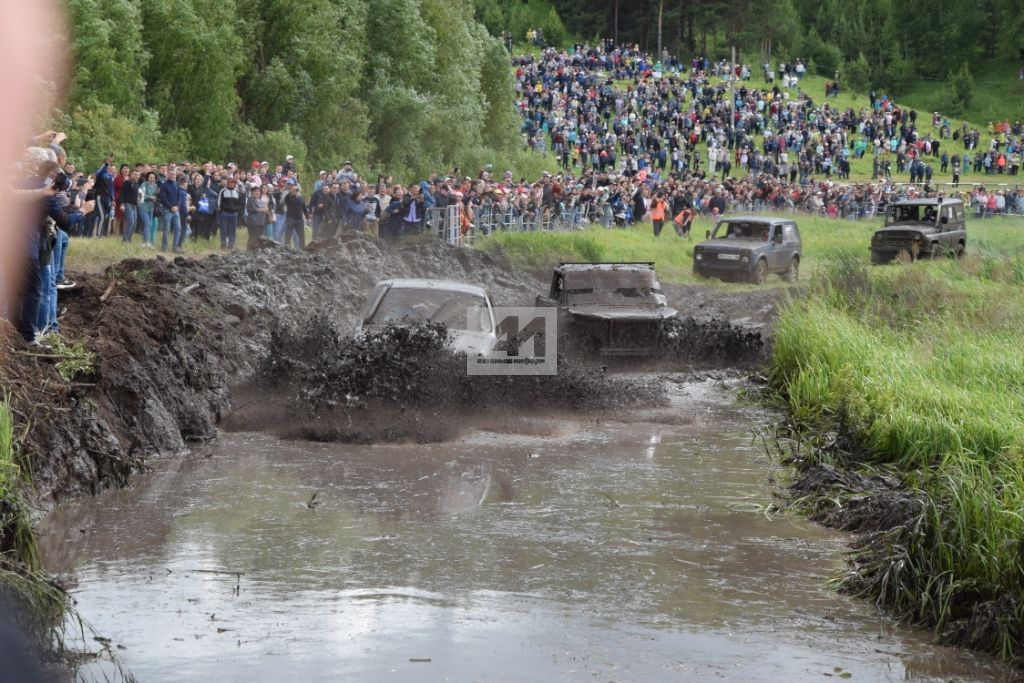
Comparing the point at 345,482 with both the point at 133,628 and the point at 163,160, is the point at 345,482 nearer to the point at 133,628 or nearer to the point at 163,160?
the point at 133,628

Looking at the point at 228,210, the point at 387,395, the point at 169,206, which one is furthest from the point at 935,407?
the point at 228,210

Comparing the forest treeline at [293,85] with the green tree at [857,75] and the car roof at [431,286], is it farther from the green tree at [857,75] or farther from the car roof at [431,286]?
the green tree at [857,75]

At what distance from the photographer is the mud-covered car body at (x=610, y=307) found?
2019 cm

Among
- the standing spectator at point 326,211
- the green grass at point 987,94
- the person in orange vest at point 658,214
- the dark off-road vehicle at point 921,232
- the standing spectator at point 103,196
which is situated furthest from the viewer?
the green grass at point 987,94

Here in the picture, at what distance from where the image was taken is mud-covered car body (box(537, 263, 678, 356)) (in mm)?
20188

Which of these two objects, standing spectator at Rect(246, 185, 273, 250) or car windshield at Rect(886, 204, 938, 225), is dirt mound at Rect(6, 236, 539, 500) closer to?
standing spectator at Rect(246, 185, 273, 250)

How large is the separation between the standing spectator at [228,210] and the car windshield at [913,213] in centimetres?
2067

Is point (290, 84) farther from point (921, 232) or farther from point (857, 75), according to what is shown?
point (857, 75)

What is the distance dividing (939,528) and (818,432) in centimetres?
658

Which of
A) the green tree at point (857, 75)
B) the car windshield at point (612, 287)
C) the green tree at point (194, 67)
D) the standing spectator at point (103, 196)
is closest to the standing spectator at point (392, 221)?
the standing spectator at point (103, 196)

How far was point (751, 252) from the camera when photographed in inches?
1380

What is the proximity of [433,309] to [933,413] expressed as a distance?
6471mm

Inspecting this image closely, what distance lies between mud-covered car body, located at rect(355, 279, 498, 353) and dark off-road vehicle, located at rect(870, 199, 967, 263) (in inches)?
836

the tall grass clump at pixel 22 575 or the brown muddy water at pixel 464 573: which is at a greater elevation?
the tall grass clump at pixel 22 575
